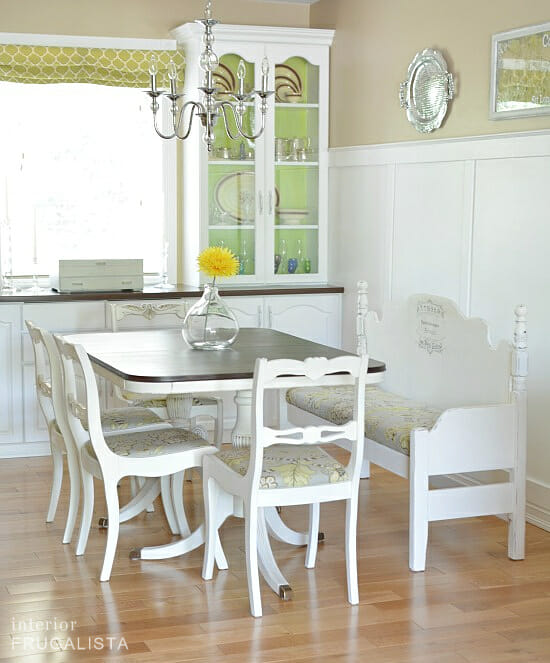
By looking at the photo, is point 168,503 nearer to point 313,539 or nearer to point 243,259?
point 313,539

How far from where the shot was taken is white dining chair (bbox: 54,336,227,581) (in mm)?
3611

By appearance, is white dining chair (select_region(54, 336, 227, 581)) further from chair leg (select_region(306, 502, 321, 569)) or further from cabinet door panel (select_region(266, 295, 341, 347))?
cabinet door panel (select_region(266, 295, 341, 347))

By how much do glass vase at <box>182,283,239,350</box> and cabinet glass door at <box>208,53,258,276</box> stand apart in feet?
6.16

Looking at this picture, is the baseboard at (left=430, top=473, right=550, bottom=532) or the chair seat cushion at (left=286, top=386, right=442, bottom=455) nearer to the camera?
the chair seat cushion at (left=286, top=386, right=442, bottom=455)

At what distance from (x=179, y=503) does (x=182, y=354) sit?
23.1 inches

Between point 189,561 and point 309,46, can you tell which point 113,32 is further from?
point 189,561

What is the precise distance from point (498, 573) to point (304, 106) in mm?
3230

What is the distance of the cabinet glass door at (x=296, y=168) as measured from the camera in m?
6.05

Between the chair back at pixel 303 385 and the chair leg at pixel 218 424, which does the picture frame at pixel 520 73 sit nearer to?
the chair back at pixel 303 385

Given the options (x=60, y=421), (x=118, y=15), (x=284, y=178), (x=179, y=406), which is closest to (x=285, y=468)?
(x=60, y=421)

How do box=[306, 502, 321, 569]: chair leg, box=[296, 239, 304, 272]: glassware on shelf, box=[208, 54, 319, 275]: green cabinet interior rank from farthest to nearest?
box=[296, 239, 304, 272]: glassware on shelf → box=[208, 54, 319, 275]: green cabinet interior → box=[306, 502, 321, 569]: chair leg

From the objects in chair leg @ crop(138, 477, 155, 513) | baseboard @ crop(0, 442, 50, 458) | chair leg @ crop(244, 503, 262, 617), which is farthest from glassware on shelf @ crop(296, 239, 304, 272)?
chair leg @ crop(244, 503, 262, 617)

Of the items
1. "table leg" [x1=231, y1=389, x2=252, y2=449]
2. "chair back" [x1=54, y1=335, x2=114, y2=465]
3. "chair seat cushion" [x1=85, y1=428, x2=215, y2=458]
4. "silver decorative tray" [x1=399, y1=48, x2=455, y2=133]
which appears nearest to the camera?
"chair back" [x1=54, y1=335, x2=114, y2=465]

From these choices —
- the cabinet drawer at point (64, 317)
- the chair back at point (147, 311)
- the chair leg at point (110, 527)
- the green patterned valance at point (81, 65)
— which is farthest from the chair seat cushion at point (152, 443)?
the green patterned valance at point (81, 65)
